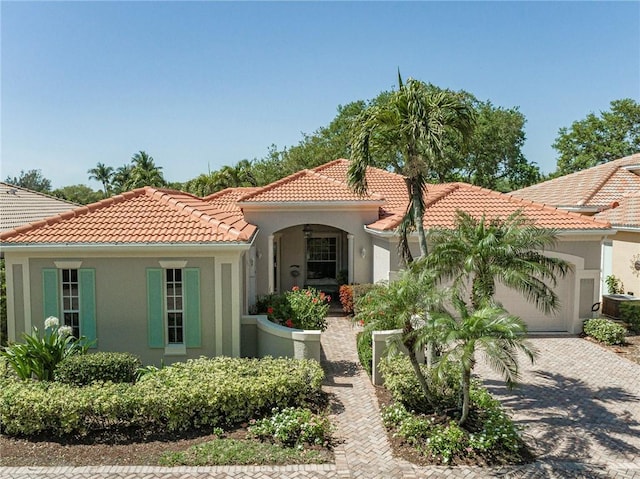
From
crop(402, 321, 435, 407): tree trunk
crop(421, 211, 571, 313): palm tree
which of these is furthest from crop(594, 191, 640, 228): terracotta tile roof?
crop(402, 321, 435, 407): tree trunk

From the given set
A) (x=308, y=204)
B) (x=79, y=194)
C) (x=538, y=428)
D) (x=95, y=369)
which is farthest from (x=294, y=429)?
(x=79, y=194)

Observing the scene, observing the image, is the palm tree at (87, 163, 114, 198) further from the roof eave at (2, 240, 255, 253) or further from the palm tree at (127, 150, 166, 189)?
the roof eave at (2, 240, 255, 253)

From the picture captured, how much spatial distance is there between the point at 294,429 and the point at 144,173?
136 feet

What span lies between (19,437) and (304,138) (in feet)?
138

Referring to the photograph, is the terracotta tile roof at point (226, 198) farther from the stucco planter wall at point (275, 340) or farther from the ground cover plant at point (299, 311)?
the stucco planter wall at point (275, 340)

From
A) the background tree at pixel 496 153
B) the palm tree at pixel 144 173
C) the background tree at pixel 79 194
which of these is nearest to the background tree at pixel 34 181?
the background tree at pixel 79 194

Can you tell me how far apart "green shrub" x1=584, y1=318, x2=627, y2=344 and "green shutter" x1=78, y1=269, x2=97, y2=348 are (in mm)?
15399

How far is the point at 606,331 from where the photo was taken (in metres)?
15.1

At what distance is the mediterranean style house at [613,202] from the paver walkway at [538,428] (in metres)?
6.03

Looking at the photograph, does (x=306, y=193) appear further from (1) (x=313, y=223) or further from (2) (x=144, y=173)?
(2) (x=144, y=173)

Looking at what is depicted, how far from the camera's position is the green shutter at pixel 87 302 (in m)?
11.8

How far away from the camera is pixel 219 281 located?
11859 millimetres

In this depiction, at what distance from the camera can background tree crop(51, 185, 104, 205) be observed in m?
79.5

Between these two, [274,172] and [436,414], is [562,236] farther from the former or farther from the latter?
[274,172]
